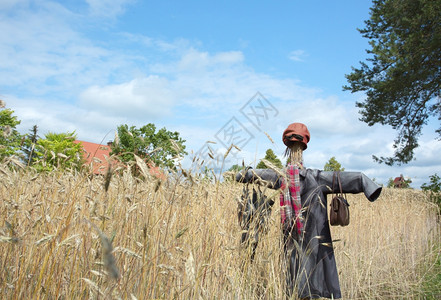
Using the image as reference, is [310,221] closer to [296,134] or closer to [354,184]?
[354,184]

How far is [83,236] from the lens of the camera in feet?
6.80

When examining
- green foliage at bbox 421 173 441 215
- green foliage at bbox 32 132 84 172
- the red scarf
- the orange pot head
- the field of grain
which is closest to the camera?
the field of grain

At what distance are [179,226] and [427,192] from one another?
9881 mm


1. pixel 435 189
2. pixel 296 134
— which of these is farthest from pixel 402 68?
pixel 296 134

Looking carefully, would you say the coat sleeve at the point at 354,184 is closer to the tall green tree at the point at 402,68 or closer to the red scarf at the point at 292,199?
the red scarf at the point at 292,199

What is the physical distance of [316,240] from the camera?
9.60 ft

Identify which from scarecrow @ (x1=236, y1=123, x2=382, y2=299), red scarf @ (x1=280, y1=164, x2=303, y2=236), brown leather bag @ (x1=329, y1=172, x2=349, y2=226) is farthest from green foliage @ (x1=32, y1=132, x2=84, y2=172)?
brown leather bag @ (x1=329, y1=172, x2=349, y2=226)

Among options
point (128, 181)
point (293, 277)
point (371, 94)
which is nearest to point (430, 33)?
point (371, 94)

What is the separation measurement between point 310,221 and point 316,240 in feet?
0.55

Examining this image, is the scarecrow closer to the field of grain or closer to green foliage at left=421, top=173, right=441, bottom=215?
the field of grain

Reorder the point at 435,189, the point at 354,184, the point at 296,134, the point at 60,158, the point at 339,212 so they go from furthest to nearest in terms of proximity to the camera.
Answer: the point at 435,189, the point at 60,158, the point at 296,134, the point at 354,184, the point at 339,212

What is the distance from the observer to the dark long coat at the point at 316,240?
9.43 ft

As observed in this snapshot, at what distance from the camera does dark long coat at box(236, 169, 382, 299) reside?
113 inches

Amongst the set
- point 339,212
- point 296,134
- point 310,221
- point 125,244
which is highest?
point 296,134
